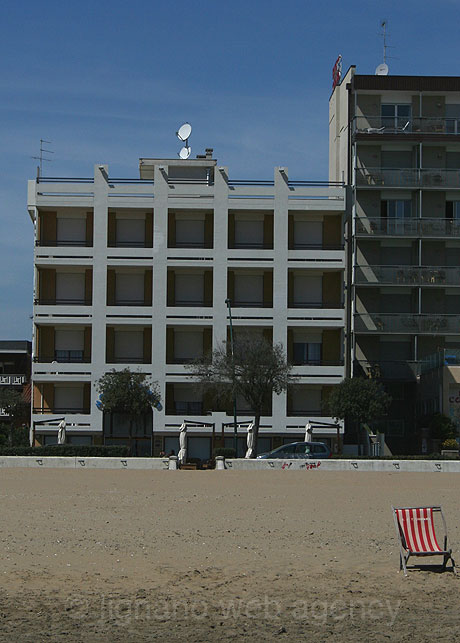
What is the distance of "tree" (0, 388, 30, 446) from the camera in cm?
6925

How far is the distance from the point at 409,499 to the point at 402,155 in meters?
43.6

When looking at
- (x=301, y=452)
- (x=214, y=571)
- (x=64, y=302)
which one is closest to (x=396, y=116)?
(x=64, y=302)

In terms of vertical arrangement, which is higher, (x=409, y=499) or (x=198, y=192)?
(x=198, y=192)

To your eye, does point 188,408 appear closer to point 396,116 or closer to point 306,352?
point 306,352

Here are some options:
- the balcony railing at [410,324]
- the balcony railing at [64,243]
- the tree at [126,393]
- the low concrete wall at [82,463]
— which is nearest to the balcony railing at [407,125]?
the balcony railing at [410,324]

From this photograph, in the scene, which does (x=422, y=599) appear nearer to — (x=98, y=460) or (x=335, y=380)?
(x=98, y=460)

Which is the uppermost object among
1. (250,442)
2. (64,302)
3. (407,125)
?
(407,125)

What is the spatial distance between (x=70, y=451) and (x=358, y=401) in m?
17.9

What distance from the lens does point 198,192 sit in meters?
65.0

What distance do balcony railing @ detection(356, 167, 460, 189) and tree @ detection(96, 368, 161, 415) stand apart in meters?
20.3

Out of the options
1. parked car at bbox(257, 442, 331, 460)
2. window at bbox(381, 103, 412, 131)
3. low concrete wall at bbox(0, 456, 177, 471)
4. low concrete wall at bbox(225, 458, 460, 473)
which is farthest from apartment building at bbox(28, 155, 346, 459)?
low concrete wall at bbox(225, 458, 460, 473)

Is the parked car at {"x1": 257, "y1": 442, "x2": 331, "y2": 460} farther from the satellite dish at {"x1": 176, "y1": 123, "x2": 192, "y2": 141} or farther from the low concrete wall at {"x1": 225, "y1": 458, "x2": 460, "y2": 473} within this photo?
the satellite dish at {"x1": 176, "y1": 123, "x2": 192, "y2": 141}

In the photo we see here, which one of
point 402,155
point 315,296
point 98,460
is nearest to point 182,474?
point 98,460

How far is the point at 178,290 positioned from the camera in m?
65.6
